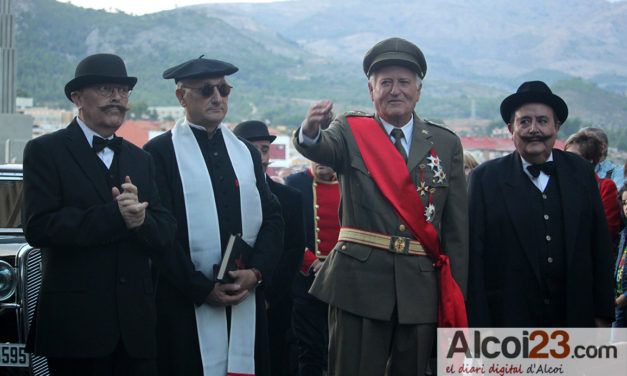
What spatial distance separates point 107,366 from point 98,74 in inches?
58.4

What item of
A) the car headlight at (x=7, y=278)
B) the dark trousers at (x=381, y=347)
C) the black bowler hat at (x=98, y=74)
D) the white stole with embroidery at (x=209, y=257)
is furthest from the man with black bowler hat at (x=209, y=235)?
the car headlight at (x=7, y=278)

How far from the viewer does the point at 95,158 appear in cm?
472

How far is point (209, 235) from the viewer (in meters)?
5.18

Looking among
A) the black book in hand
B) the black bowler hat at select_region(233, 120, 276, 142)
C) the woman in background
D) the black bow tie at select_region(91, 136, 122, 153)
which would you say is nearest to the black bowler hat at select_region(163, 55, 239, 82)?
the black bow tie at select_region(91, 136, 122, 153)

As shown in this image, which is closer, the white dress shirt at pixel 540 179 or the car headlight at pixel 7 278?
the white dress shirt at pixel 540 179

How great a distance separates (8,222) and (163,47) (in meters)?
173

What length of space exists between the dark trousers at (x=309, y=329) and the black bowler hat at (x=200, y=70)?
83.7 inches

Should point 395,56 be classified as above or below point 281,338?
above

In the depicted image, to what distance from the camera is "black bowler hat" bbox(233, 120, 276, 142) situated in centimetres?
733

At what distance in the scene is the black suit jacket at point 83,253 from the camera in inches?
176

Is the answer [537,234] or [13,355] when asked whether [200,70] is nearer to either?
[537,234]

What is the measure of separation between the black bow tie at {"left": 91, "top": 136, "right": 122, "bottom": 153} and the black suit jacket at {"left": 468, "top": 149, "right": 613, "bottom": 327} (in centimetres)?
197

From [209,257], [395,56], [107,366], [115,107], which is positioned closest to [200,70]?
[115,107]

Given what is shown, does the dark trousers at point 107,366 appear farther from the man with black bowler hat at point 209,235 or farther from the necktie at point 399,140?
the necktie at point 399,140
